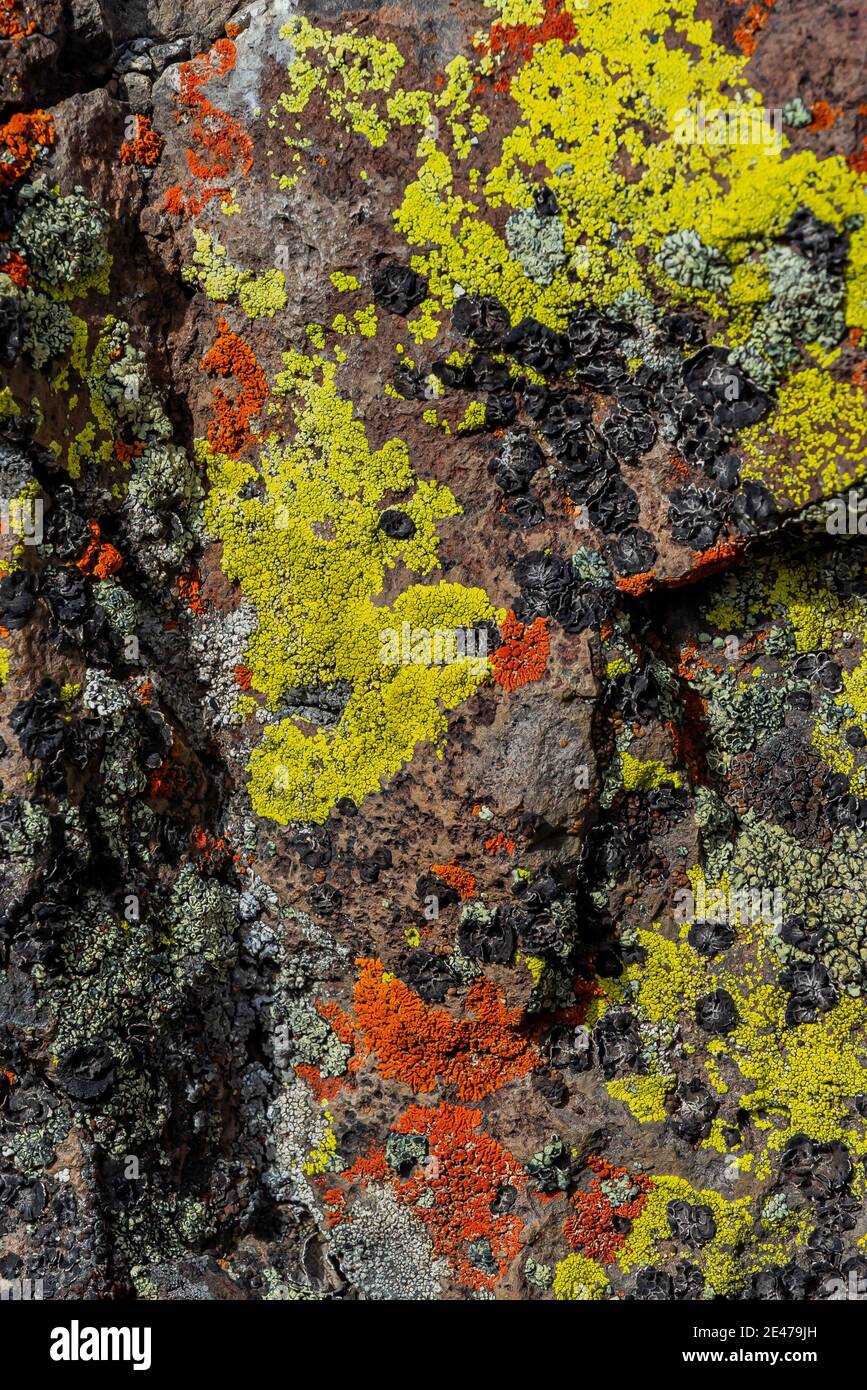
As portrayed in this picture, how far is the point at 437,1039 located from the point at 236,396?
11.1ft

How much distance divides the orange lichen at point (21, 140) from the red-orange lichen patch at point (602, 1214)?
17.9ft

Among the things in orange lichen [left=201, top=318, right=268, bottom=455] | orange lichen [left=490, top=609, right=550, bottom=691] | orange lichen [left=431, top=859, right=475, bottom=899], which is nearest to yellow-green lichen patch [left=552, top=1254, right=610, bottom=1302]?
orange lichen [left=431, top=859, right=475, bottom=899]

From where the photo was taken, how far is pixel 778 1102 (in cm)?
596

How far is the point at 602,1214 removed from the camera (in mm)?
5992

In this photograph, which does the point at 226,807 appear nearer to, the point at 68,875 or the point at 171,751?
the point at 171,751

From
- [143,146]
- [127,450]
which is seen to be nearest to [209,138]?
[143,146]

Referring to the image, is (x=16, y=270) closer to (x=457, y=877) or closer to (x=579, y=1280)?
(x=457, y=877)

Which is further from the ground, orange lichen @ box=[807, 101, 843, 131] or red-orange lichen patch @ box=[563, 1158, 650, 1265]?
orange lichen @ box=[807, 101, 843, 131]

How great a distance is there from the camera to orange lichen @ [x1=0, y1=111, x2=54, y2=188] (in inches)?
201

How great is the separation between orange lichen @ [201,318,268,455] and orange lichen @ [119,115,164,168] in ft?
2.73

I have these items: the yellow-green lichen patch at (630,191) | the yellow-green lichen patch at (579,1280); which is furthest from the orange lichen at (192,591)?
the yellow-green lichen patch at (579,1280)

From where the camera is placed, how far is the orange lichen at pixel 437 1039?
19.1ft

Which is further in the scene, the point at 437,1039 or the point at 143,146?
the point at 437,1039

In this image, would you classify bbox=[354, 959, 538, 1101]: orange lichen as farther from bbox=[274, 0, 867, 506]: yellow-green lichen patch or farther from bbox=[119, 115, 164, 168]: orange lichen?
bbox=[119, 115, 164, 168]: orange lichen
